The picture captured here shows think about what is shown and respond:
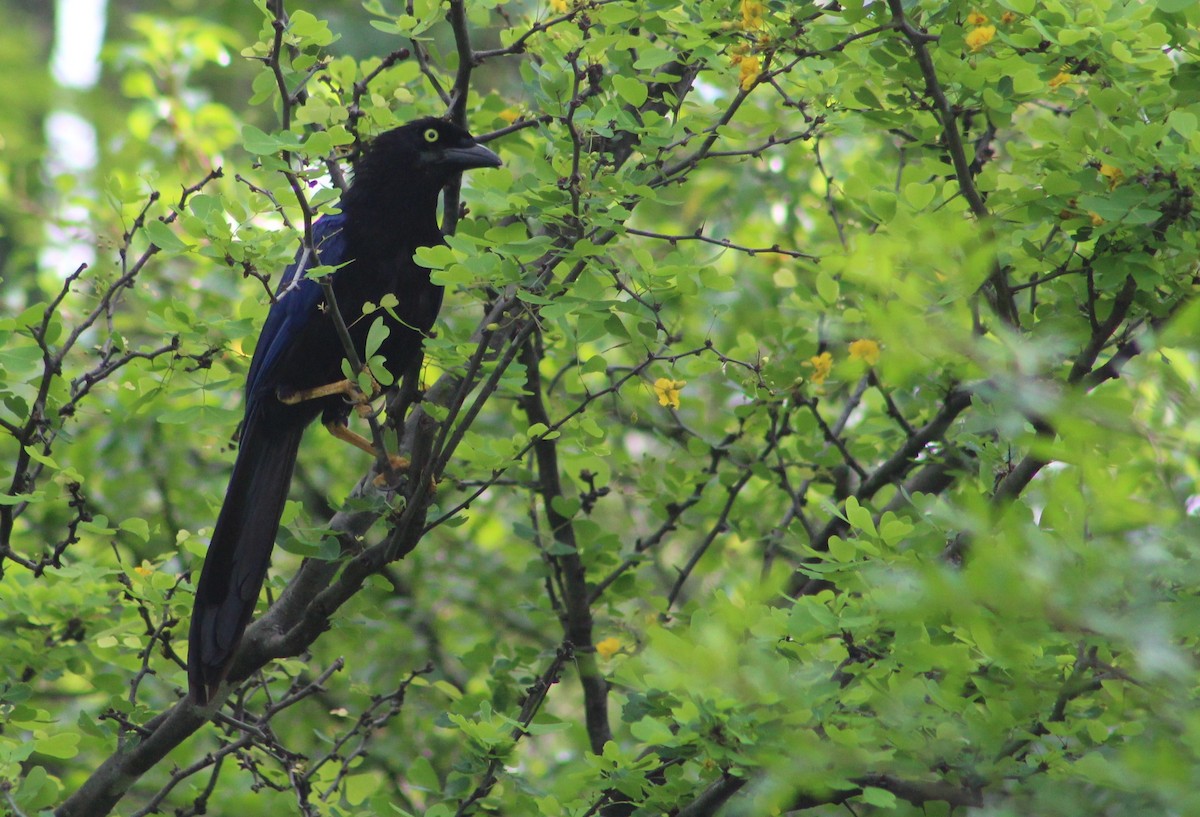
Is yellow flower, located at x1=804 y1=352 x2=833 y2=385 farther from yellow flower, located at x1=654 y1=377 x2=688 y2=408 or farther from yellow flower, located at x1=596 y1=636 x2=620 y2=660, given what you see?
yellow flower, located at x1=596 y1=636 x2=620 y2=660

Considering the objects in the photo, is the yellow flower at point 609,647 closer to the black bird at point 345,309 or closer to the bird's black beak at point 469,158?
the black bird at point 345,309

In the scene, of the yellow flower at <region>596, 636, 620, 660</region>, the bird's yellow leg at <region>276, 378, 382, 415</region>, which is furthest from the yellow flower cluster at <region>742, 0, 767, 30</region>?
the yellow flower at <region>596, 636, 620, 660</region>

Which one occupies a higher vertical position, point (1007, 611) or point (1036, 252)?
point (1036, 252)

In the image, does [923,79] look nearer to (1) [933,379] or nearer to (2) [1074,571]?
(1) [933,379]

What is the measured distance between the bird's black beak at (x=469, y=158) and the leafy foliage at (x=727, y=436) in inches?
5.4

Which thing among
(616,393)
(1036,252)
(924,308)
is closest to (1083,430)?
(924,308)

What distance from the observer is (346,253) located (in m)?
5.09

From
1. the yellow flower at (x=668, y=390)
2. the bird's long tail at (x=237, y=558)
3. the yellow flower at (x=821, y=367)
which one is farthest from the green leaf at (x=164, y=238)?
the yellow flower at (x=821, y=367)

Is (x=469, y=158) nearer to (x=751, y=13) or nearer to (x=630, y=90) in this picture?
(x=630, y=90)

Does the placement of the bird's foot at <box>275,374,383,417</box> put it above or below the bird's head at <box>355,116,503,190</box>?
below

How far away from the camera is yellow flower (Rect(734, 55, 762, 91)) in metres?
3.55

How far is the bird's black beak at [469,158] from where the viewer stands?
16.4 ft

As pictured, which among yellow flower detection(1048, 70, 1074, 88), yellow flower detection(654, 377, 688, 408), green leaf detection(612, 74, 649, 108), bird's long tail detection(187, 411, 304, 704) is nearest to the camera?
→ green leaf detection(612, 74, 649, 108)

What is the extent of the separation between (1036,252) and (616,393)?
1.41 metres
